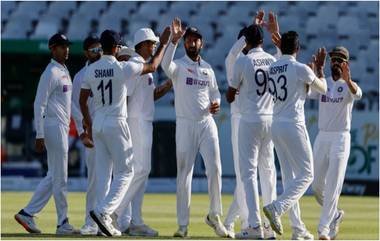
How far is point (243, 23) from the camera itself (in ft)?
104

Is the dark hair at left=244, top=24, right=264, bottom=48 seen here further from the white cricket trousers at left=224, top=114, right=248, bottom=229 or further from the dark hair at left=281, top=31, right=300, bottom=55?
the white cricket trousers at left=224, top=114, right=248, bottom=229

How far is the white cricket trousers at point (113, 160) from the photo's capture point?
13.0 metres

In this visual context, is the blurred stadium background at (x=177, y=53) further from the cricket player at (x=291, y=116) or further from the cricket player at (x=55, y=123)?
the cricket player at (x=291, y=116)

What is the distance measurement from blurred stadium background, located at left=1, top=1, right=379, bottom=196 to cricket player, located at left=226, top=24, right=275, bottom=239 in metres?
12.3

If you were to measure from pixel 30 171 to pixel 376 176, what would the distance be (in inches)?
295

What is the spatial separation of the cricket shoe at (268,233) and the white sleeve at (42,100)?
2.59 m

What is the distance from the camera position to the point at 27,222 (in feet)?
45.9

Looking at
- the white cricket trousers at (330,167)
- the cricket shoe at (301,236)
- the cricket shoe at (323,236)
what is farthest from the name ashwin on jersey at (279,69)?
the cricket shoe at (323,236)

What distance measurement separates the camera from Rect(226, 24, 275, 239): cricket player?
42.9 feet

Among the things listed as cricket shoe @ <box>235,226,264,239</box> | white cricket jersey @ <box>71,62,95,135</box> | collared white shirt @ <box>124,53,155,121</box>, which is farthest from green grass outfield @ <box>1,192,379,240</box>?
collared white shirt @ <box>124,53,155,121</box>

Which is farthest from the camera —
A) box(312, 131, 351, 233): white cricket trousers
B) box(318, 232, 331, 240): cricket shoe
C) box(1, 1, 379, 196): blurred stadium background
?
box(1, 1, 379, 196): blurred stadium background

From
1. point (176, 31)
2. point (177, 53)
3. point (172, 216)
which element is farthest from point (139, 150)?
point (177, 53)

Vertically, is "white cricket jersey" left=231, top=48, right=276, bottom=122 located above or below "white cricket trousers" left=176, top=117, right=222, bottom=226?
above

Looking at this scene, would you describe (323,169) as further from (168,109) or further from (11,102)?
(11,102)
